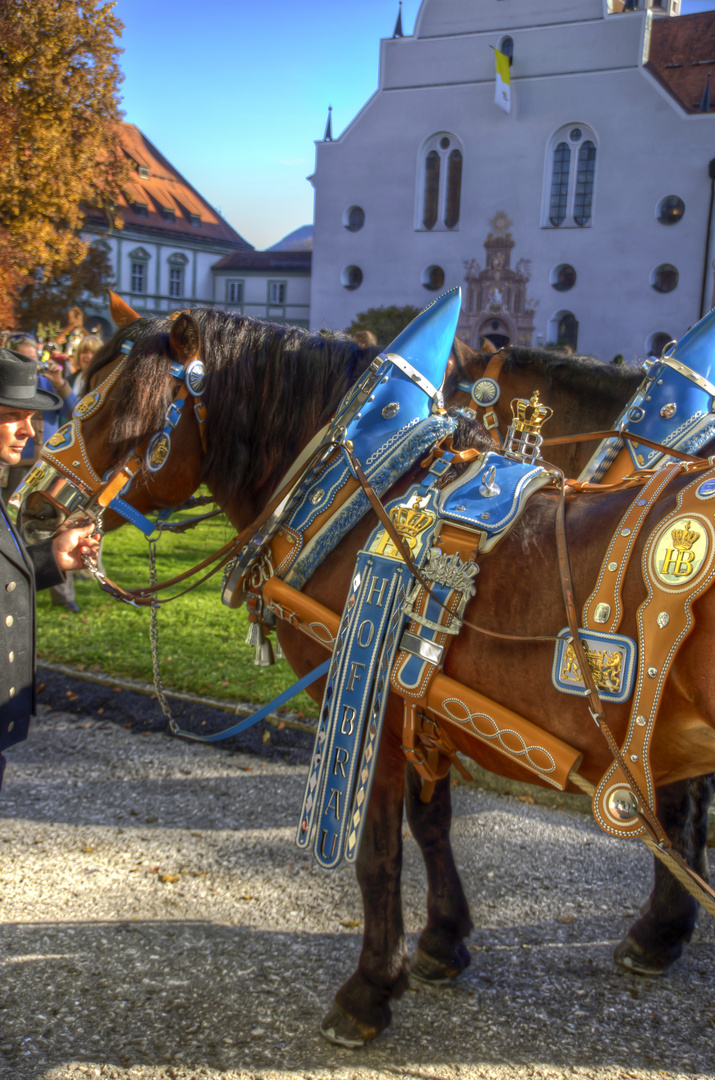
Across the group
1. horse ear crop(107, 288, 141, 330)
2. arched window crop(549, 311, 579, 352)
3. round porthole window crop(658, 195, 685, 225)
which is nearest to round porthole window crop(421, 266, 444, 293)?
arched window crop(549, 311, 579, 352)

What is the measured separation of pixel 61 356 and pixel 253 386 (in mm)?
6289

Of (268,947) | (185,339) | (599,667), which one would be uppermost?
(185,339)

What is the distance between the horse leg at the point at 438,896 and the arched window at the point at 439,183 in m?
28.5

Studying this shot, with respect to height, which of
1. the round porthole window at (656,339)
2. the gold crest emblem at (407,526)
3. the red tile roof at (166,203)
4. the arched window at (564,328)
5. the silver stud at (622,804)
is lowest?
the silver stud at (622,804)

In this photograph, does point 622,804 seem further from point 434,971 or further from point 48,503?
point 48,503

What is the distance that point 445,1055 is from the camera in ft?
8.03

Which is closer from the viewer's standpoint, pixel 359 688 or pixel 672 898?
pixel 359 688

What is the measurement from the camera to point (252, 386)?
103 inches

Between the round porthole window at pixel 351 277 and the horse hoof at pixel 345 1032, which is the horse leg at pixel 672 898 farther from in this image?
the round porthole window at pixel 351 277

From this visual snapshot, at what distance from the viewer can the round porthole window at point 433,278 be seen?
2930 centimetres

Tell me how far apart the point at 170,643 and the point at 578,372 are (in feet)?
11.9

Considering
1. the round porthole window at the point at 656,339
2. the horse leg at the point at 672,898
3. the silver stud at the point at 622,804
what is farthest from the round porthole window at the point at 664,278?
the silver stud at the point at 622,804

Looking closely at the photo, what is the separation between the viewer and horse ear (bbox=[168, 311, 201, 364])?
2537mm

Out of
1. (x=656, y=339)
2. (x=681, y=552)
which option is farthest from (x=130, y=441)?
(x=656, y=339)
